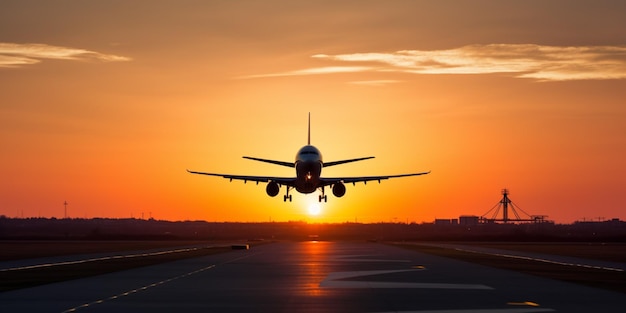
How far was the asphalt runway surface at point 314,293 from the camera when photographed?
32.2 meters

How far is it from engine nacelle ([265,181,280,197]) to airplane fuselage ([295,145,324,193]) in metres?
3.19

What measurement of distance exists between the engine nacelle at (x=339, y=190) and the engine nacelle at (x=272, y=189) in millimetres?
6281

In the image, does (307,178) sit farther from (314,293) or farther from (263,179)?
(314,293)

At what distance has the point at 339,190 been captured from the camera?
106 meters

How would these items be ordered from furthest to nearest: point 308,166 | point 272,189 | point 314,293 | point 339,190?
1. point 339,190
2. point 272,189
3. point 308,166
4. point 314,293

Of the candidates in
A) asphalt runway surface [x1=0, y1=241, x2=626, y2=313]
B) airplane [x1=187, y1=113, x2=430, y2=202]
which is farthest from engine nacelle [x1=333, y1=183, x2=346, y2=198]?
asphalt runway surface [x1=0, y1=241, x2=626, y2=313]

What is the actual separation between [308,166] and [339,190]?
807cm

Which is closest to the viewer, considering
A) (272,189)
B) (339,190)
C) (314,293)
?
(314,293)

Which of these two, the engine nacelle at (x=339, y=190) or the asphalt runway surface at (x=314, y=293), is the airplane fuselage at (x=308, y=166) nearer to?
the engine nacelle at (x=339, y=190)

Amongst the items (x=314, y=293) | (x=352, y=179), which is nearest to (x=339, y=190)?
(x=352, y=179)

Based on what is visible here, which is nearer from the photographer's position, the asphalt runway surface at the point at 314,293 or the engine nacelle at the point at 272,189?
the asphalt runway surface at the point at 314,293

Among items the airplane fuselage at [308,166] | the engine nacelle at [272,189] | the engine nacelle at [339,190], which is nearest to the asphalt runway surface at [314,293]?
the airplane fuselage at [308,166]

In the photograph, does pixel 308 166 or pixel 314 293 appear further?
pixel 308 166

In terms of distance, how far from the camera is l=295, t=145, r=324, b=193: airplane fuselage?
99.1 meters
